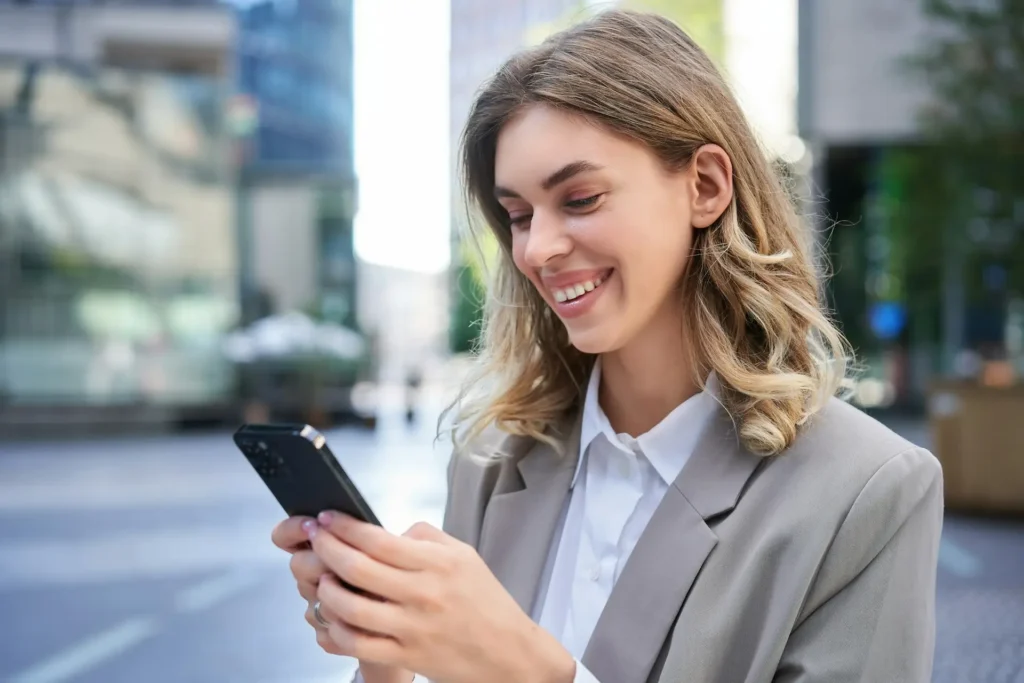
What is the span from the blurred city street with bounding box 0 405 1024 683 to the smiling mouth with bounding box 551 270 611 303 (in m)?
2.02

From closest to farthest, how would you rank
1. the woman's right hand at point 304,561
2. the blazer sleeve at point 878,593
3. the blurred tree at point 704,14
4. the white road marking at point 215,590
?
the woman's right hand at point 304,561, the blazer sleeve at point 878,593, the white road marking at point 215,590, the blurred tree at point 704,14

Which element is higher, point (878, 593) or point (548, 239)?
point (548, 239)

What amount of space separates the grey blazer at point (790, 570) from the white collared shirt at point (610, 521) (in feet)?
0.23

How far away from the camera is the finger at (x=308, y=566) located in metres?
1.09

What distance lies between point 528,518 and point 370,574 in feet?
2.12

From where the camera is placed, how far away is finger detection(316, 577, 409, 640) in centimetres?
99

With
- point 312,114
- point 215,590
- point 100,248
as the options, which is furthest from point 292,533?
point 312,114

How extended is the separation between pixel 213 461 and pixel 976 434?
359 inches

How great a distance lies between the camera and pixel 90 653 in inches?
201

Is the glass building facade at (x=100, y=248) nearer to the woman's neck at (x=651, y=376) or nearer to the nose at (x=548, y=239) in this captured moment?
the woman's neck at (x=651, y=376)

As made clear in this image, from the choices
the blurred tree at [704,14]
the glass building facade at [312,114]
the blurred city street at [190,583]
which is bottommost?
the blurred city street at [190,583]

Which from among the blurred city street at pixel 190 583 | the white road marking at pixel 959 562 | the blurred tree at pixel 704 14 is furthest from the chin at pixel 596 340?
the blurred tree at pixel 704 14

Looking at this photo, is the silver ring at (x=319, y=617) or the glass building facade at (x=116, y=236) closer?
the silver ring at (x=319, y=617)

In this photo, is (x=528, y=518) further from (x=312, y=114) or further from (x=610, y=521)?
(x=312, y=114)
